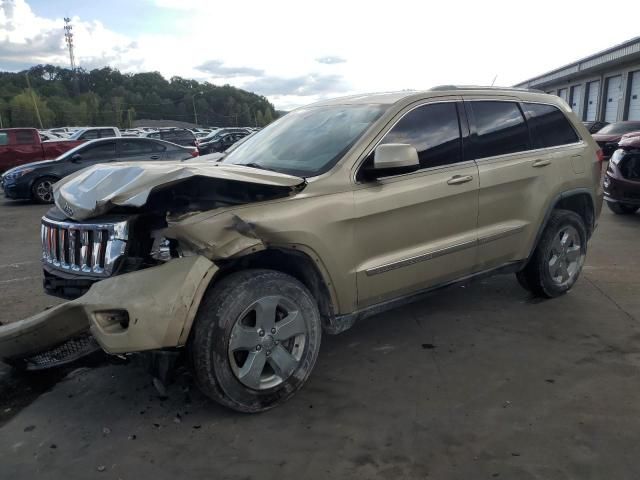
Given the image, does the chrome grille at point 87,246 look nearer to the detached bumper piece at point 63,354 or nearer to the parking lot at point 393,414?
the detached bumper piece at point 63,354

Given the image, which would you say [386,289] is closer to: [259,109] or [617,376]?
[617,376]

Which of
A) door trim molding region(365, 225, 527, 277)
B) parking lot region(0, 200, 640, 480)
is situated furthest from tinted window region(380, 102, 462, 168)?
parking lot region(0, 200, 640, 480)

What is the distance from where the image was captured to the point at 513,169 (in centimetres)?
423

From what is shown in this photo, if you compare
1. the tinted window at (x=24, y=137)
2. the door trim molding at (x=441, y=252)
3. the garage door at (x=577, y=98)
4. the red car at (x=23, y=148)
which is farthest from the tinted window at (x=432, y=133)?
the garage door at (x=577, y=98)

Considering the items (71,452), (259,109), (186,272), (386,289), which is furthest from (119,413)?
(259,109)

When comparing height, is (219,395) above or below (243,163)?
below

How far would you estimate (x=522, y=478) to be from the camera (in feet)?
8.19

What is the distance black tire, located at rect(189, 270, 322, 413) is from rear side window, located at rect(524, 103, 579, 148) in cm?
266

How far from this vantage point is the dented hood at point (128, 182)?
2.94 meters

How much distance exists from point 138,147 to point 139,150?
87 mm

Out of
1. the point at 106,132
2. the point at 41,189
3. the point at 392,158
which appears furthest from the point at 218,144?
the point at 392,158

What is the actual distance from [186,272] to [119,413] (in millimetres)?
1072

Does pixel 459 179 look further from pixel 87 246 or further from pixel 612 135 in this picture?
pixel 612 135

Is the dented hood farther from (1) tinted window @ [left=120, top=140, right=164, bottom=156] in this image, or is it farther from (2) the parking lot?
(1) tinted window @ [left=120, top=140, right=164, bottom=156]
